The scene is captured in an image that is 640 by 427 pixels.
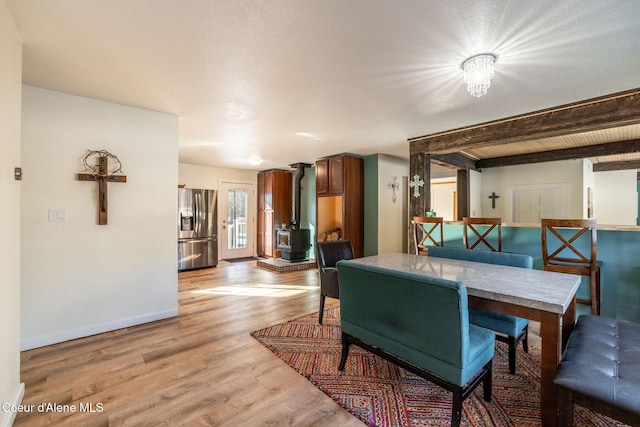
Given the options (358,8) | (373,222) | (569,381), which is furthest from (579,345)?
Result: (373,222)

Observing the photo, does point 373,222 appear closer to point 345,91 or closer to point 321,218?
point 321,218

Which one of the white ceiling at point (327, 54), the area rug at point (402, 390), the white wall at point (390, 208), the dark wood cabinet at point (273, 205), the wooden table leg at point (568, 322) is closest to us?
the white ceiling at point (327, 54)

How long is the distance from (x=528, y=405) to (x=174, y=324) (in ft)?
10.2

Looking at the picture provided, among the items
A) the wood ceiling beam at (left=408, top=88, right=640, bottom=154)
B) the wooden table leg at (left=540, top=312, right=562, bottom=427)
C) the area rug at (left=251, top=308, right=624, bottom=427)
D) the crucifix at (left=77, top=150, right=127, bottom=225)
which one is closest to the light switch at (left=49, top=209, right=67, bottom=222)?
the crucifix at (left=77, top=150, right=127, bottom=225)

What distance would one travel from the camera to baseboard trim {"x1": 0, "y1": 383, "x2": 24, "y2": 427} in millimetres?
1510

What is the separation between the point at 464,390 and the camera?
1531 millimetres

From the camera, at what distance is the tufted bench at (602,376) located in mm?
1107

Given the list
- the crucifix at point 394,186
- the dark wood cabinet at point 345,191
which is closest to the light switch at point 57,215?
the dark wood cabinet at point 345,191

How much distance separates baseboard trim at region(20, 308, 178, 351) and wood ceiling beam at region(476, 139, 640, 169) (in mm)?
6265

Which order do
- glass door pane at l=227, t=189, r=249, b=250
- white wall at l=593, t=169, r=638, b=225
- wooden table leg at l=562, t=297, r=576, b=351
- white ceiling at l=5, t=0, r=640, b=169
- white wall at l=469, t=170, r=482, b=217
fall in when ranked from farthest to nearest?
glass door pane at l=227, t=189, r=249, b=250 → white wall at l=469, t=170, r=482, b=217 → white wall at l=593, t=169, r=638, b=225 → wooden table leg at l=562, t=297, r=576, b=351 → white ceiling at l=5, t=0, r=640, b=169

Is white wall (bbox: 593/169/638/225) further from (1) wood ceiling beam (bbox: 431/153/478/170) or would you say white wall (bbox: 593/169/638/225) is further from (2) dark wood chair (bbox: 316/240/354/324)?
(2) dark wood chair (bbox: 316/240/354/324)

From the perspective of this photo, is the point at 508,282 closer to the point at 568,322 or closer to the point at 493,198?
the point at 568,322

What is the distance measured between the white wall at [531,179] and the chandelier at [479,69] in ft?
15.8

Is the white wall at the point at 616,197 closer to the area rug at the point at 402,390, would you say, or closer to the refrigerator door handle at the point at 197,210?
the area rug at the point at 402,390
